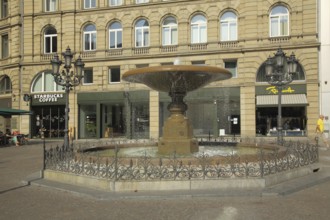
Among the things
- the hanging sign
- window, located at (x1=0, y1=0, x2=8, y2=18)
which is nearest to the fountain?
the hanging sign

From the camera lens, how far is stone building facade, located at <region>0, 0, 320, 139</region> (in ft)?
96.6

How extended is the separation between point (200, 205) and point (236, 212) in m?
0.83

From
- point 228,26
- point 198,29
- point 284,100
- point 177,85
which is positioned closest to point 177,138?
point 177,85

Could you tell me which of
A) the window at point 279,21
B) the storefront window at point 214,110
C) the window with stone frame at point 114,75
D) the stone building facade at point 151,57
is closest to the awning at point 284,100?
the stone building facade at point 151,57

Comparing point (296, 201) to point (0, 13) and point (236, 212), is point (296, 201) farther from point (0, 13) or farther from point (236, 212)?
point (0, 13)

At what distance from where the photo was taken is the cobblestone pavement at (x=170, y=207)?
281 inches

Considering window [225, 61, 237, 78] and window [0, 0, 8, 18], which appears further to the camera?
window [0, 0, 8, 18]

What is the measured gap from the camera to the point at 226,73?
40.8 ft

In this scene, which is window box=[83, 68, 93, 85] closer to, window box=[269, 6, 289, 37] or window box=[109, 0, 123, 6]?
window box=[109, 0, 123, 6]

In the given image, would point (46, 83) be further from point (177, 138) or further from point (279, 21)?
point (177, 138)

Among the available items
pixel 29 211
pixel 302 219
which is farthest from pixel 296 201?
pixel 29 211

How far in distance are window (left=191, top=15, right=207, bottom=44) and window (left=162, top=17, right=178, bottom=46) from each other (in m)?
1.49

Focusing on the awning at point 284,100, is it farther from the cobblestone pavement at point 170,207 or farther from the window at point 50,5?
the window at point 50,5

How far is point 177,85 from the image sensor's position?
12.9 metres
